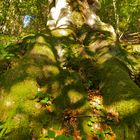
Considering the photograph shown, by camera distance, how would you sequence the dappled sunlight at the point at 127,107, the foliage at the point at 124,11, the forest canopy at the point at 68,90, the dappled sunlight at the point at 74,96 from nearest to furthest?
1. the forest canopy at the point at 68,90
2. the dappled sunlight at the point at 127,107
3. the dappled sunlight at the point at 74,96
4. the foliage at the point at 124,11

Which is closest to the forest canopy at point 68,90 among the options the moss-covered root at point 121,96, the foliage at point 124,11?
the moss-covered root at point 121,96

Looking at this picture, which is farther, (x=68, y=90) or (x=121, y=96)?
(x=68, y=90)

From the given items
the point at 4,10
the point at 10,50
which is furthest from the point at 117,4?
the point at 10,50

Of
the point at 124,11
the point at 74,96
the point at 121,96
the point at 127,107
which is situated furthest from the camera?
the point at 124,11

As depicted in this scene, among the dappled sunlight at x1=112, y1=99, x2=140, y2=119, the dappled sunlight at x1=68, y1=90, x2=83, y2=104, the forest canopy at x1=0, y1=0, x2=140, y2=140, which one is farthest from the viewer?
the dappled sunlight at x1=68, y1=90, x2=83, y2=104

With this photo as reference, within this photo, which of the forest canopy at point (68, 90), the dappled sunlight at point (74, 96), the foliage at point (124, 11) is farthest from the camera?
the foliage at point (124, 11)

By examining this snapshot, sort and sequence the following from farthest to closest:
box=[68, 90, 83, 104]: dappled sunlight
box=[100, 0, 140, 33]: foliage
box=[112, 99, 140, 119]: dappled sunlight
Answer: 1. box=[100, 0, 140, 33]: foliage
2. box=[68, 90, 83, 104]: dappled sunlight
3. box=[112, 99, 140, 119]: dappled sunlight

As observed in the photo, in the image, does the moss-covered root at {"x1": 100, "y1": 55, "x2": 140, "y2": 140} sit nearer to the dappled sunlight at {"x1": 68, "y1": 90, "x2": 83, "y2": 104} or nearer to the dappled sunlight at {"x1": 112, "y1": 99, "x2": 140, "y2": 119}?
the dappled sunlight at {"x1": 112, "y1": 99, "x2": 140, "y2": 119}

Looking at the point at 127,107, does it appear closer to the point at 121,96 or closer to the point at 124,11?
the point at 121,96

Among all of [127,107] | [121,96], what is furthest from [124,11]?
[127,107]

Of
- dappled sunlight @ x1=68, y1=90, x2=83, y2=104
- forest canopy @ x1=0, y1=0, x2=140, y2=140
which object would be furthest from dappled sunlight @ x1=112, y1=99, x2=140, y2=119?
dappled sunlight @ x1=68, y1=90, x2=83, y2=104

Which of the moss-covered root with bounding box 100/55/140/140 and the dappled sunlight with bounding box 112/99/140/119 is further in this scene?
the dappled sunlight with bounding box 112/99/140/119

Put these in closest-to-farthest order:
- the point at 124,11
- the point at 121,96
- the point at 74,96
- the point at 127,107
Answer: the point at 127,107 < the point at 121,96 < the point at 74,96 < the point at 124,11

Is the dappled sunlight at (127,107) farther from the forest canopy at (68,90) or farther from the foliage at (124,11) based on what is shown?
the foliage at (124,11)
